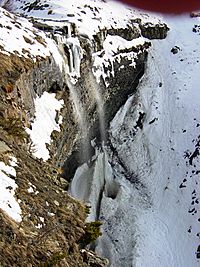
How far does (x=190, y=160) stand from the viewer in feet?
70.9

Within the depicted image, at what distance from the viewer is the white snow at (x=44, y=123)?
12438 millimetres

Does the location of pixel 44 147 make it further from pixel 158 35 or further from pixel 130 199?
pixel 158 35

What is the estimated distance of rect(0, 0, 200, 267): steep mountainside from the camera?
7.50m

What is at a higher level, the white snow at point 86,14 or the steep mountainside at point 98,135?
the white snow at point 86,14

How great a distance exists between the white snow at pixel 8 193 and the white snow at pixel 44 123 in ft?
13.6

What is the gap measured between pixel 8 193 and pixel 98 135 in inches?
562

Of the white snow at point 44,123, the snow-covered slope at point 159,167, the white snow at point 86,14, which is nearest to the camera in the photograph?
the white snow at point 44,123

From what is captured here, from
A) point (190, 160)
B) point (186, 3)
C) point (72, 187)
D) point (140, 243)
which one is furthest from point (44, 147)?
point (186, 3)

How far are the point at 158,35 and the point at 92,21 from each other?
22.5 feet

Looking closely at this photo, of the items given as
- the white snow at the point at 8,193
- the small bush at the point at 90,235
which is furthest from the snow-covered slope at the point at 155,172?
the white snow at the point at 8,193

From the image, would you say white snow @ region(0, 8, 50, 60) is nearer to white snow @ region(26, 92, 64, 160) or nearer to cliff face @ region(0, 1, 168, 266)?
cliff face @ region(0, 1, 168, 266)

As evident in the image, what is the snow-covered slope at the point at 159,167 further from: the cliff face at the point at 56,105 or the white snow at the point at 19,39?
the white snow at the point at 19,39

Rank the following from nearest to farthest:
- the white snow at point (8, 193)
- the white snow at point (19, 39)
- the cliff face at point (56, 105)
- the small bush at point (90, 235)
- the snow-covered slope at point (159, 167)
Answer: the white snow at point (8, 193) → the cliff face at point (56, 105) → the small bush at point (90, 235) → the white snow at point (19, 39) → the snow-covered slope at point (159, 167)

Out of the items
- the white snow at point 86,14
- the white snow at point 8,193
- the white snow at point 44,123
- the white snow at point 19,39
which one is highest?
the white snow at point 86,14
